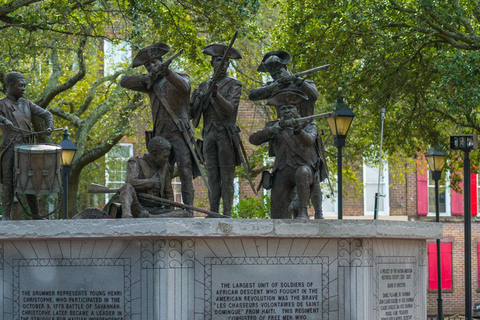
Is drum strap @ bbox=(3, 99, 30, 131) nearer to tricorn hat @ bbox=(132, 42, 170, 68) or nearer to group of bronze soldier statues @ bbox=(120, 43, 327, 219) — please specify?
group of bronze soldier statues @ bbox=(120, 43, 327, 219)

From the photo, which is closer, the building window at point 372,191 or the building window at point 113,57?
the building window at point 113,57

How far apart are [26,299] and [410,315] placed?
4.53 metres

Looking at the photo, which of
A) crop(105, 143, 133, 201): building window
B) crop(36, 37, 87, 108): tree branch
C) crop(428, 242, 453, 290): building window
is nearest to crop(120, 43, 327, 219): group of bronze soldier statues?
crop(36, 37, 87, 108): tree branch

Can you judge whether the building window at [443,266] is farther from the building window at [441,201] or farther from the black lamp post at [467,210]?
the black lamp post at [467,210]

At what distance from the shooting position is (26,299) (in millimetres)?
8930

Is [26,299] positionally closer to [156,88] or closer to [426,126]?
[156,88]

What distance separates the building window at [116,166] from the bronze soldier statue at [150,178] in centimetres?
1860

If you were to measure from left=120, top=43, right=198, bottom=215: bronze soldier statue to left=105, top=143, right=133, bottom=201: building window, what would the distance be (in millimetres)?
17862

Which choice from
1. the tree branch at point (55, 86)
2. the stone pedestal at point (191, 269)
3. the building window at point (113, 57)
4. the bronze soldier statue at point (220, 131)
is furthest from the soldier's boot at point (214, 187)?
the building window at point (113, 57)

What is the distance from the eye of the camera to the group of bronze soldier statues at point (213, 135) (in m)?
10.0

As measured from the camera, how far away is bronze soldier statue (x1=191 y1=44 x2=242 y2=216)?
1088 centimetres

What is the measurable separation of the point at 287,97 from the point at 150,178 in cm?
202

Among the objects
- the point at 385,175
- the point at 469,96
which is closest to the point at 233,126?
the point at 469,96

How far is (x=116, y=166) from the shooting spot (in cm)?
2903
